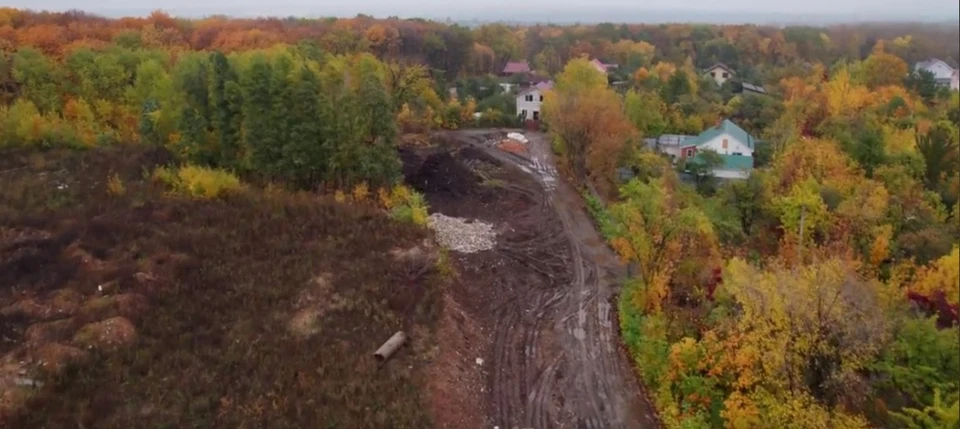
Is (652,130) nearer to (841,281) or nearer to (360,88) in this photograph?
(360,88)

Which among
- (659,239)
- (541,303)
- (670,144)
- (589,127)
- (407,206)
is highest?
(589,127)

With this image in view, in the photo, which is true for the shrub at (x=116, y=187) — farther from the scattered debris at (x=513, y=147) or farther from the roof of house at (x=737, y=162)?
the roof of house at (x=737, y=162)

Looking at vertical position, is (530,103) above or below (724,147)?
above

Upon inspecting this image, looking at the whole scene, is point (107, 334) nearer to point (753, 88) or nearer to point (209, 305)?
point (209, 305)

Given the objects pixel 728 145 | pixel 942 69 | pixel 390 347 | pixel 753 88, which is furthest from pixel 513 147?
pixel 942 69

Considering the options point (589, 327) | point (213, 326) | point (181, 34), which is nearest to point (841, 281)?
point (589, 327)

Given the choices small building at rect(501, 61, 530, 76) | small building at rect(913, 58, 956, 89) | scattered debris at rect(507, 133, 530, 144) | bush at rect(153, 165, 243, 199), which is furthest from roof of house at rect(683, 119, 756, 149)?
small building at rect(501, 61, 530, 76)

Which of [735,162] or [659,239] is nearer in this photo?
[659,239]

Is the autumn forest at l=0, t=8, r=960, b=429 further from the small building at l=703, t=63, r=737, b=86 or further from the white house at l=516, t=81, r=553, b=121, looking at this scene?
the small building at l=703, t=63, r=737, b=86
